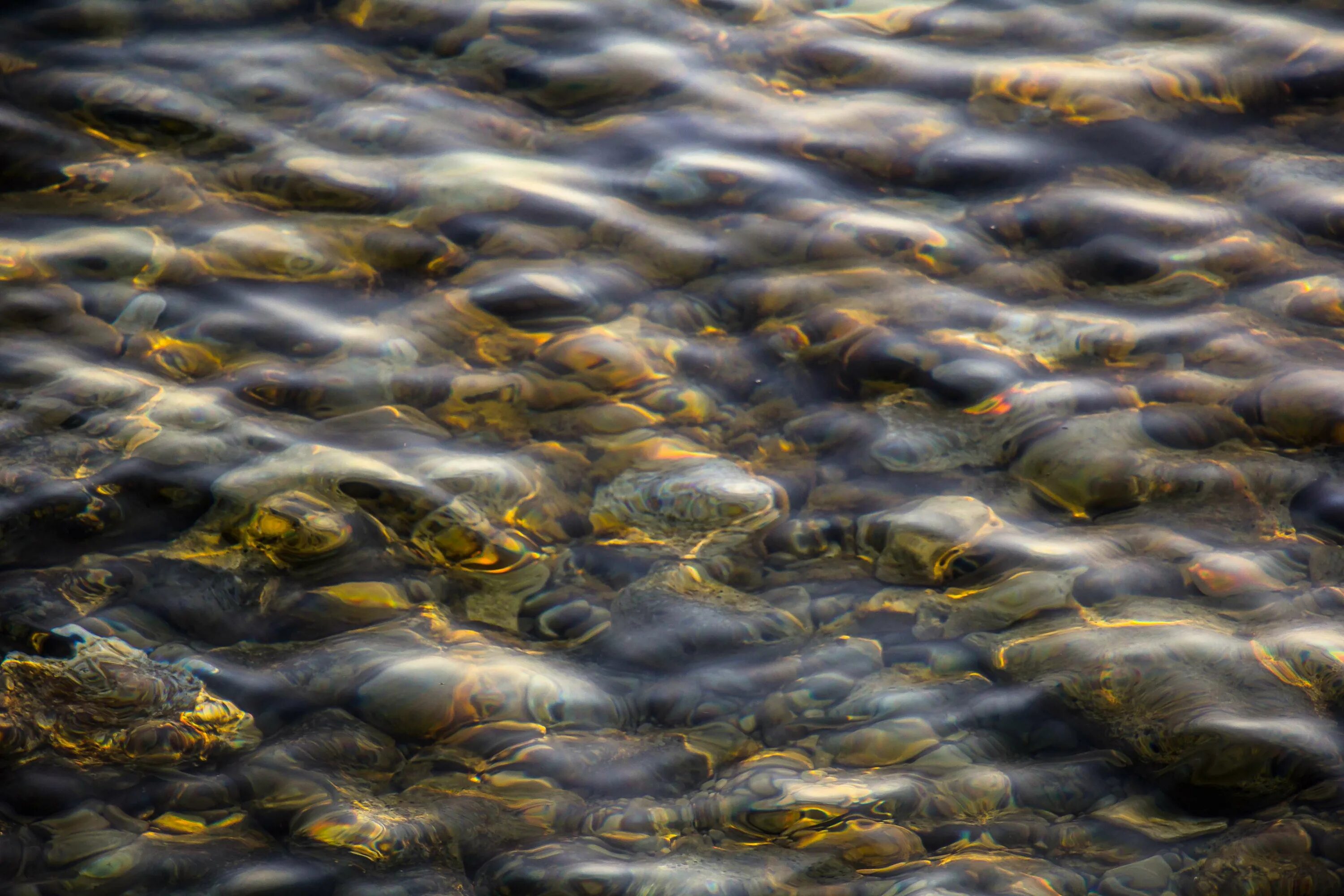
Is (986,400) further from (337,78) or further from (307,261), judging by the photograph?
(337,78)

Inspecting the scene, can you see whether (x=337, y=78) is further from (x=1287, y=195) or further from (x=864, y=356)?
(x=1287, y=195)

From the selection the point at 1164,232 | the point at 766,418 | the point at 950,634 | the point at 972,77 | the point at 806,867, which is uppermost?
the point at 972,77

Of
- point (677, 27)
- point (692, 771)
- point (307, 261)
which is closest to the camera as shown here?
point (692, 771)

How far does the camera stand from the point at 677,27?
3041 millimetres

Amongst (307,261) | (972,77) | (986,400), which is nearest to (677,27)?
(972,77)

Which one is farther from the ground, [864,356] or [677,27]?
[677,27]

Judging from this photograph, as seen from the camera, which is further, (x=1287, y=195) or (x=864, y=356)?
(x=1287, y=195)

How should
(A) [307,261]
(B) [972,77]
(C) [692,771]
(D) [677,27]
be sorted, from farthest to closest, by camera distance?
(D) [677,27], (B) [972,77], (A) [307,261], (C) [692,771]

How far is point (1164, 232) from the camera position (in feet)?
8.16

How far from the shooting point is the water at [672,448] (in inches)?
65.0

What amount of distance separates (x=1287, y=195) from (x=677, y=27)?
60.2 inches

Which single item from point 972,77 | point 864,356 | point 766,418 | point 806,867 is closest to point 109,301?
point 766,418

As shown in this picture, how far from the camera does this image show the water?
1.65 m

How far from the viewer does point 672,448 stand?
2172mm
